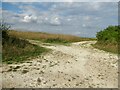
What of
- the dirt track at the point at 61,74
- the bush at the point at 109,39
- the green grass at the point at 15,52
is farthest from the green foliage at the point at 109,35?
the dirt track at the point at 61,74

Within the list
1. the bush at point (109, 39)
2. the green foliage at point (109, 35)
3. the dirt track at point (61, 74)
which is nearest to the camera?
the dirt track at point (61, 74)

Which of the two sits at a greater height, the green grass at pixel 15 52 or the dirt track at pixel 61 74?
the green grass at pixel 15 52

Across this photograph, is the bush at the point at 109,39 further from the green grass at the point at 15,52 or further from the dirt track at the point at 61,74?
the green grass at the point at 15,52

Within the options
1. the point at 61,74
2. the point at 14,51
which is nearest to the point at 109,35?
the point at 14,51

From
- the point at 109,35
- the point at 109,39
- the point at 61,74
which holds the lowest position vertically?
the point at 61,74

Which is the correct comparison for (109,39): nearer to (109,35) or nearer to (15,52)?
(109,35)

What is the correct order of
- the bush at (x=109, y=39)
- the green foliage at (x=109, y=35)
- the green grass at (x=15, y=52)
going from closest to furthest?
the green grass at (x=15, y=52) → the bush at (x=109, y=39) → the green foliage at (x=109, y=35)

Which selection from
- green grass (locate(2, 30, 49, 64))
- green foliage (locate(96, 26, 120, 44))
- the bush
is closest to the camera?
green grass (locate(2, 30, 49, 64))

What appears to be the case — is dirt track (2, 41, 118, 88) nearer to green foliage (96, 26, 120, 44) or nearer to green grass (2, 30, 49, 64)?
green grass (2, 30, 49, 64)

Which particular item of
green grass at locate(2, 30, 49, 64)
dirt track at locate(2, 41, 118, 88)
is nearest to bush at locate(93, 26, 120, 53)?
dirt track at locate(2, 41, 118, 88)

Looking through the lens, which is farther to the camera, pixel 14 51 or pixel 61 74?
pixel 14 51

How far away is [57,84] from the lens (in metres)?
10.5

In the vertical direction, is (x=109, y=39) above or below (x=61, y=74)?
above

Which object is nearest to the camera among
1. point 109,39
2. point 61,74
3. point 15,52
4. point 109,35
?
point 61,74
